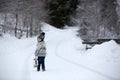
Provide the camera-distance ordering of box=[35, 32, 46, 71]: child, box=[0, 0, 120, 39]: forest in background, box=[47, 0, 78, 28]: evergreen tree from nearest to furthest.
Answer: box=[35, 32, 46, 71]: child → box=[0, 0, 120, 39]: forest in background → box=[47, 0, 78, 28]: evergreen tree

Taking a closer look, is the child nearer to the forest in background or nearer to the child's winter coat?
the child's winter coat

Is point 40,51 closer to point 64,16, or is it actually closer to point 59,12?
point 59,12

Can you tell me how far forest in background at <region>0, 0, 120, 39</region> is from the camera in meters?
41.6

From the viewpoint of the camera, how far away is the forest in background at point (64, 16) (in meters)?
41.6

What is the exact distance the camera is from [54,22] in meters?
47.5

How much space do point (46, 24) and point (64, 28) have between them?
310cm

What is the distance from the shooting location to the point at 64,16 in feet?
154

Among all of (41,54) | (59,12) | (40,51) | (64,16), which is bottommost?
(41,54)

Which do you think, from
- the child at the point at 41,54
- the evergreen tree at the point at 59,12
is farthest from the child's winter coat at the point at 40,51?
the evergreen tree at the point at 59,12

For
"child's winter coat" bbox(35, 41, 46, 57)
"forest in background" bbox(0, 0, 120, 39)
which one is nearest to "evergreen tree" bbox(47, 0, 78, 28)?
"forest in background" bbox(0, 0, 120, 39)

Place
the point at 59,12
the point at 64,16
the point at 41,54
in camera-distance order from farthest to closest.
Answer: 1. the point at 64,16
2. the point at 59,12
3. the point at 41,54

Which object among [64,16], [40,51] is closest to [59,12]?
[64,16]

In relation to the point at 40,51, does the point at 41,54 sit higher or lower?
lower

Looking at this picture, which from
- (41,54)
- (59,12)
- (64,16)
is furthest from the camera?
(64,16)
